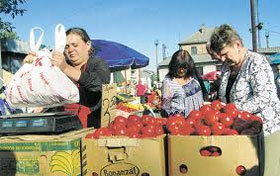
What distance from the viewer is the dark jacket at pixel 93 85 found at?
128 inches

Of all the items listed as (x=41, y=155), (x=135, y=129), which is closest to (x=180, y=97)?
(x=135, y=129)

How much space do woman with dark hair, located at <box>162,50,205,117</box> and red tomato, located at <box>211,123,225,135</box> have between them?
2392mm

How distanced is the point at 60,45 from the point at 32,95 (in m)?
0.43

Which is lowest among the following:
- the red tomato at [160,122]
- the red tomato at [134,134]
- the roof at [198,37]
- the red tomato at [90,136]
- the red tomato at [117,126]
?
the red tomato at [90,136]

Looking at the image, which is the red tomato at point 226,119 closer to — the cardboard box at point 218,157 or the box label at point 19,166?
the cardboard box at point 218,157

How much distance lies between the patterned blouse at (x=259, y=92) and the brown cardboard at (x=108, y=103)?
103cm

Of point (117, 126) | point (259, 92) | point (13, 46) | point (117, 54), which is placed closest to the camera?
point (117, 126)

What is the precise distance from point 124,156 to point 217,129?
0.64 meters

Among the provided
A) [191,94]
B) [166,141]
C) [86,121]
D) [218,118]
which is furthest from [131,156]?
[191,94]

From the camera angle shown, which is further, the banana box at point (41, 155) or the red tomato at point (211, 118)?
the red tomato at point (211, 118)

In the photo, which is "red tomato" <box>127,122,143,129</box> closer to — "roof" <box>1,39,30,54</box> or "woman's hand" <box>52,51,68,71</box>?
"woman's hand" <box>52,51,68,71</box>

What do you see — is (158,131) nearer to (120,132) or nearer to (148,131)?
(148,131)

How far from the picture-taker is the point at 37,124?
286 cm

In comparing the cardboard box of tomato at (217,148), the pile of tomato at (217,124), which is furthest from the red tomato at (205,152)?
the pile of tomato at (217,124)
